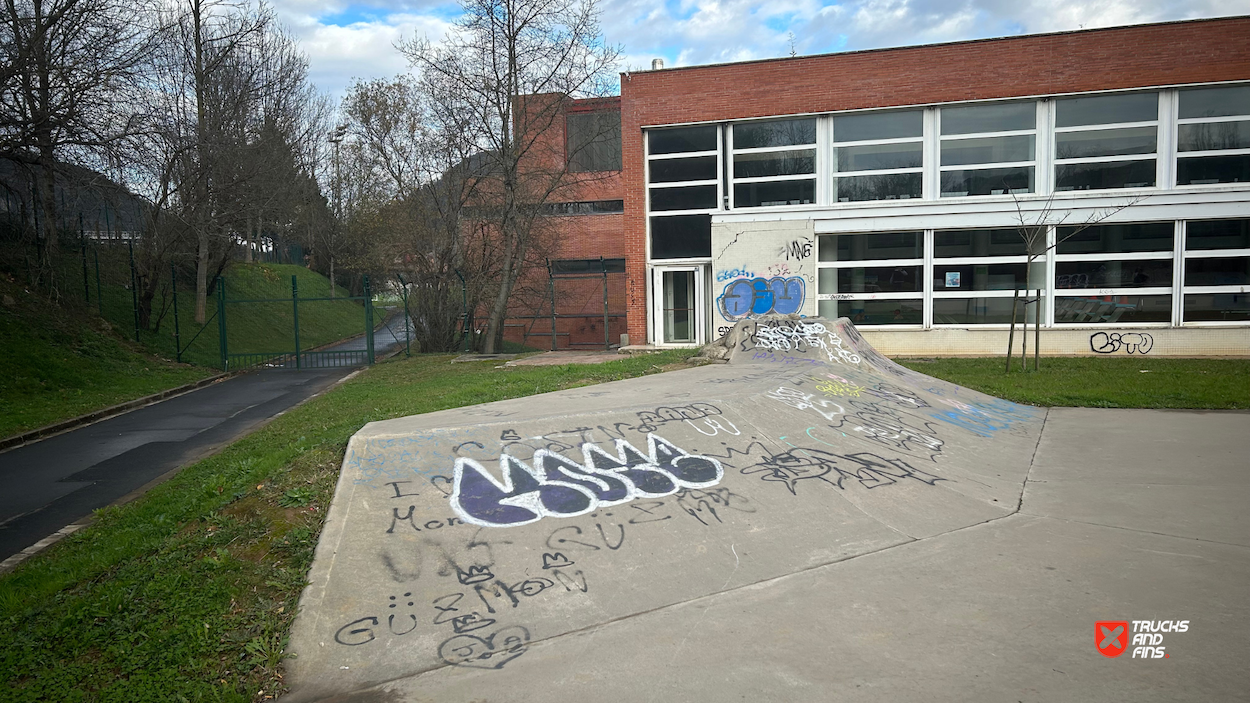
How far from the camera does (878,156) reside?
18953 mm

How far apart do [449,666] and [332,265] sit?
1603 inches

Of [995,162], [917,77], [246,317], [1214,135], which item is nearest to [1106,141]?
[1214,135]

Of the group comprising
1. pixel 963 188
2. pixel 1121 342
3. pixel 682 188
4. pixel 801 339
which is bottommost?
pixel 1121 342

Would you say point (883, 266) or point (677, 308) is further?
point (677, 308)

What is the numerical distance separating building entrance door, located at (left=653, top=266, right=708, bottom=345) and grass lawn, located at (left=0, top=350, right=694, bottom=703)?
13.0m

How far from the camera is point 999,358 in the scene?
17.5 m

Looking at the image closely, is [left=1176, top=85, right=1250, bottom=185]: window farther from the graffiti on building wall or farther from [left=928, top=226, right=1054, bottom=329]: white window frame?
the graffiti on building wall

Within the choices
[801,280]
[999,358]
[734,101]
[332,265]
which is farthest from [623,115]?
[332,265]

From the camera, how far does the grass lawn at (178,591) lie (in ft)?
13.6

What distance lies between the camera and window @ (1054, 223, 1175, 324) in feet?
58.4

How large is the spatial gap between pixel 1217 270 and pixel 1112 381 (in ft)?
23.3

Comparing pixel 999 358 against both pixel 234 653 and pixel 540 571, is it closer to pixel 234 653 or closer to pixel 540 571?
pixel 540 571

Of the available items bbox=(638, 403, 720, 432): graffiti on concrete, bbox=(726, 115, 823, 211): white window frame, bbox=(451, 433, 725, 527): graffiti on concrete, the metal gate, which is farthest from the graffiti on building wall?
bbox=(451, 433, 725, 527): graffiti on concrete

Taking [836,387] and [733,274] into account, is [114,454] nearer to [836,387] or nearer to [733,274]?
[836,387]
